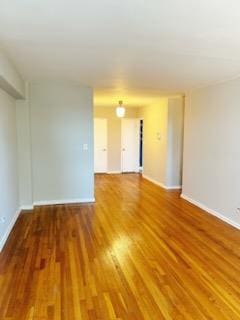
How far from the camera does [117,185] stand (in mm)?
7930

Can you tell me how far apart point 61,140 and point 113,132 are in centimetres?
435

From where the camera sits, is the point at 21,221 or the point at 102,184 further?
the point at 102,184

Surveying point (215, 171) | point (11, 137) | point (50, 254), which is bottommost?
point (50, 254)

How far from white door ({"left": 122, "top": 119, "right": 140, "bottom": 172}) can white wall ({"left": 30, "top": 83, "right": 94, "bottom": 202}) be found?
4.25 metres

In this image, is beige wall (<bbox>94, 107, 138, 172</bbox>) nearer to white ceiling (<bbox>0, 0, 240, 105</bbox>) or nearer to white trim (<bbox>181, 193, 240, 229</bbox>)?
white trim (<bbox>181, 193, 240, 229</bbox>)

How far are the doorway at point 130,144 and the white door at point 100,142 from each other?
674 mm

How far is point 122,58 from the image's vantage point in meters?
3.36

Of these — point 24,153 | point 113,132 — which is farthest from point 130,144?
point 24,153

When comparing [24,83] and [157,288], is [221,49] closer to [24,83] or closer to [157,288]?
[157,288]

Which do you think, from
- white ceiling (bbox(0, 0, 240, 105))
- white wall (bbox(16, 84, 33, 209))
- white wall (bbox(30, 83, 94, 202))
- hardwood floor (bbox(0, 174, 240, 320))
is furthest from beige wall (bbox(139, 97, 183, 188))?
white wall (bbox(16, 84, 33, 209))

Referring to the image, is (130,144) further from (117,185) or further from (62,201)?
(62,201)

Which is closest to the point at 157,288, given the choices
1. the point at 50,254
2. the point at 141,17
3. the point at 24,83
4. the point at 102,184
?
the point at 50,254

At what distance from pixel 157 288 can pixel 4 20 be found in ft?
9.37

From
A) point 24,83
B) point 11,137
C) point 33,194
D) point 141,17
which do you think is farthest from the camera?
point 33,194
